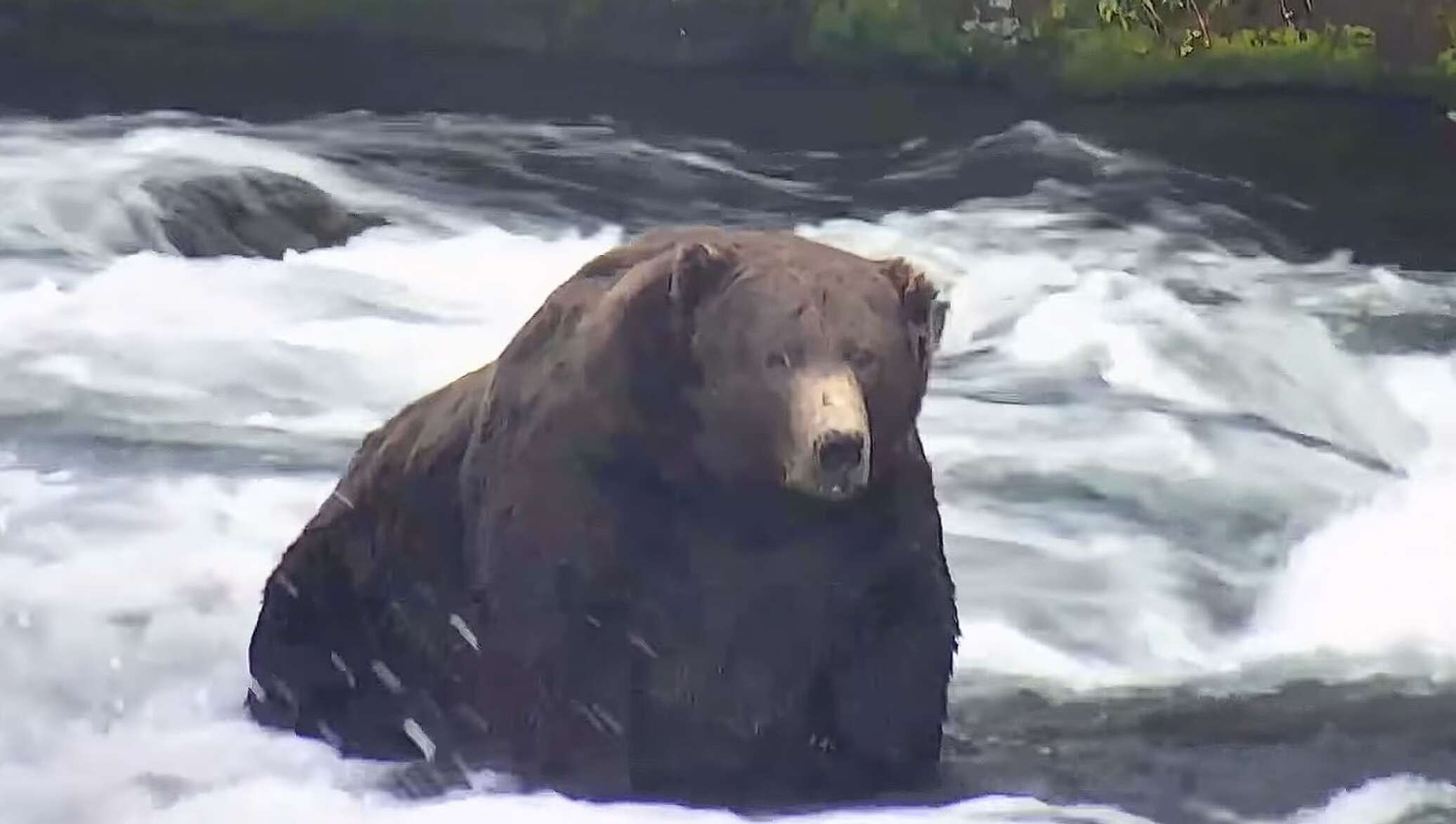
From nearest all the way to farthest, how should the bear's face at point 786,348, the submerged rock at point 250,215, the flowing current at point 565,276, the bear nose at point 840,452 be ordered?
1. the bear nose at point 840,452
2. the bear's face at point 786,348
3. the flowing current at point 565,276
4. the submerged rock at point 250,215

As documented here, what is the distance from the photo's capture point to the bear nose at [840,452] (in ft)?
6.12

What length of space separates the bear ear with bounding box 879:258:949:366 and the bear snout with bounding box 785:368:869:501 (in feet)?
0.40

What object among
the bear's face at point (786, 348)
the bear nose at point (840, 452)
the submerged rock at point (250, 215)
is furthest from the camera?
the submerged rock at point (250, 215)

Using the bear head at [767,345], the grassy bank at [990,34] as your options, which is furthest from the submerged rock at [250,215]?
the bear head at [767,345]

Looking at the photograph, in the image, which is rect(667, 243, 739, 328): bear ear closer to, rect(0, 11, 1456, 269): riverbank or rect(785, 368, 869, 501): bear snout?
rect(785, 368, 869, 501): bear snout

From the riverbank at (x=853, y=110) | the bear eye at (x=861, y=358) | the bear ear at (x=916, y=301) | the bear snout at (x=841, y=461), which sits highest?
the bear ear at (x=916, y=301)

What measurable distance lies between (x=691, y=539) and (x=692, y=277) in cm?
25

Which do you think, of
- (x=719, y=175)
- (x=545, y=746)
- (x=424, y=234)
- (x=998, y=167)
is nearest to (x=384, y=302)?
(x=424, y=234)

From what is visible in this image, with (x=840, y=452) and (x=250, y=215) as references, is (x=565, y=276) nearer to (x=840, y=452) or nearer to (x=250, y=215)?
(x=250, y=215)

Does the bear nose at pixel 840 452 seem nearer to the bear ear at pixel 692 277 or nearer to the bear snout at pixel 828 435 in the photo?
the bear snout at pixel 828 435

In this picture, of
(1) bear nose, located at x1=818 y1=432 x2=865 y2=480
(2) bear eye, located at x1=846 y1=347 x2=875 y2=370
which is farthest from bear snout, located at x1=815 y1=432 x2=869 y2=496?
(2) bear eye, located at x1=846 y1=347 x2=875 y2=370

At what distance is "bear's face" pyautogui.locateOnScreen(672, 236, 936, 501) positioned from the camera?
6.48 ft

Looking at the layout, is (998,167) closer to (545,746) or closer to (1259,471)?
(1259,471)

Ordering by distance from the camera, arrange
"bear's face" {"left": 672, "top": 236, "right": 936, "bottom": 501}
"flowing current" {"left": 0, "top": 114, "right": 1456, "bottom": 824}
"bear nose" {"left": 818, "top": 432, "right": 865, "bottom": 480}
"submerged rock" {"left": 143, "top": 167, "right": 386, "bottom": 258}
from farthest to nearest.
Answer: "submerged rock" {"left": 143, "top": 167, "right": 386, "bottom": 258}, "flowing current" {"left": 0, "top": 114, "right": 1456, "bottom": 824}, "bear's face" {"left": 672, "top": 236, "right": 936, "bottom": 501}, "bear nose" {"left": 818, "top": 432, "right": 865, "bottom": 480}
